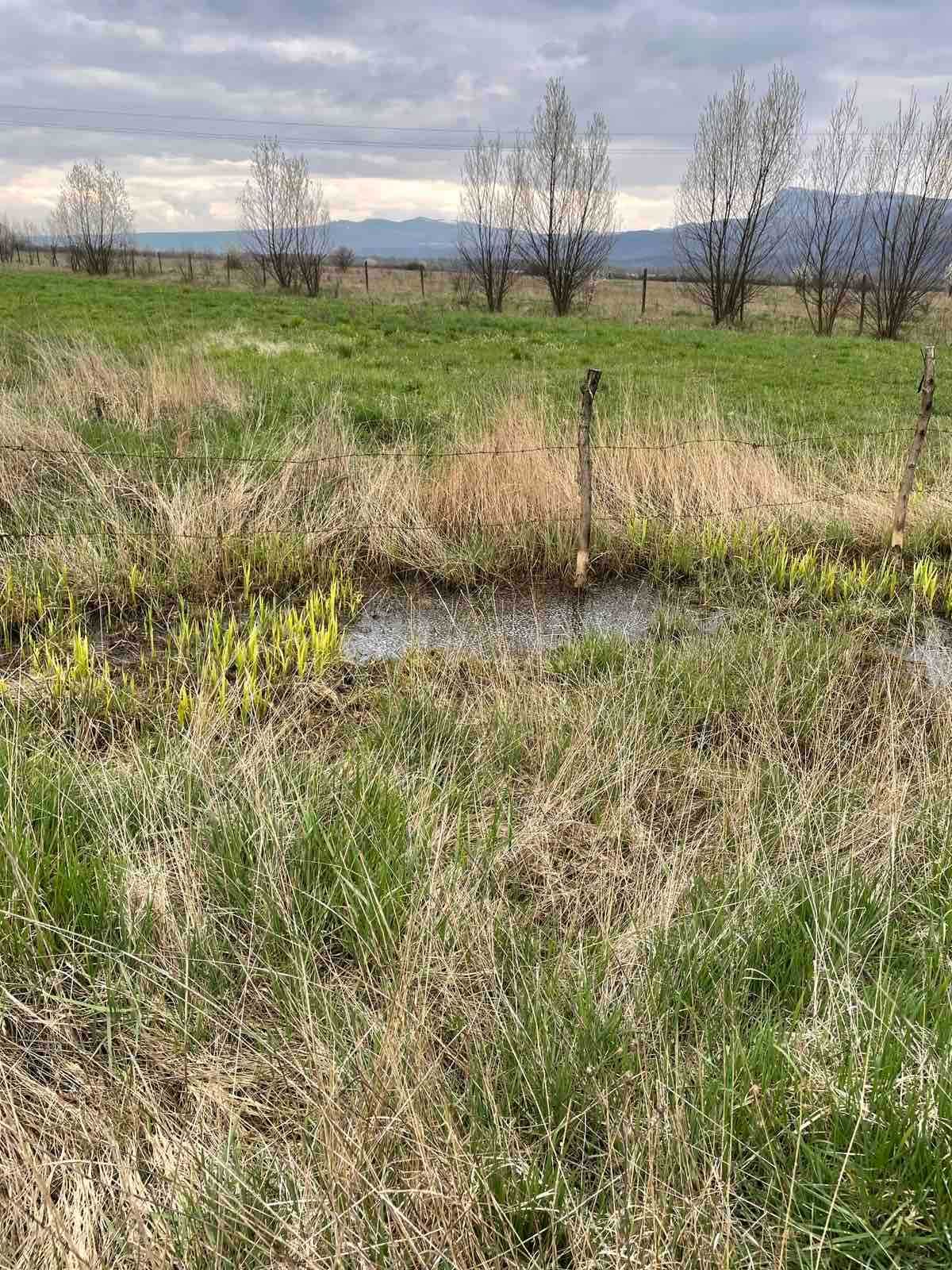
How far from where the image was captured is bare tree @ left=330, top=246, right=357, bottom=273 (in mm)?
38656

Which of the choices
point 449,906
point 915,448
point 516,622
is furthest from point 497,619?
point 449,906

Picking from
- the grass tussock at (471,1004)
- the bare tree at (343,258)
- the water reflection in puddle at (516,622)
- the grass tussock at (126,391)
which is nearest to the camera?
the grass tussock at (471,1004)

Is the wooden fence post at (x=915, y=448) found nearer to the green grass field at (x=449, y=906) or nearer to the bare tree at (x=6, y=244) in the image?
the green grass field at (x=449, y=906)

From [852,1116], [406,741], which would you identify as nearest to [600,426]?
[406,741]

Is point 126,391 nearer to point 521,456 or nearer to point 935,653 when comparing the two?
point 521,456

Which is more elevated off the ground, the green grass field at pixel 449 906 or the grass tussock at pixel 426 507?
the grass tussock at pixel 426 507

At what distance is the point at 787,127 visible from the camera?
23969mm

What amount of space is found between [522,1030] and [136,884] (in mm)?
1084

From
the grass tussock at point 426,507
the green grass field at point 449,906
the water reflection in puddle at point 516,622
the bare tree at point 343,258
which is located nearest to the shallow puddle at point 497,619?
the water reflection in puddle at point 516,622

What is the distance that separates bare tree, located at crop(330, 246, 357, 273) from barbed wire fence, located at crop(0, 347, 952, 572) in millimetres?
34814

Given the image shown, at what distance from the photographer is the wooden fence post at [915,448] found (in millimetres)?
5934

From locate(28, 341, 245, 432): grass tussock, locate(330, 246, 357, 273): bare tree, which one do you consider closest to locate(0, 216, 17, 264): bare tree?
locate(330, 246, 357, 273): bare tree

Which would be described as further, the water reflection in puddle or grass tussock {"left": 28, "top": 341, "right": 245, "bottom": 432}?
grass tussock {"left": 28, "top": 341, "right": 245, "bottom": 432}

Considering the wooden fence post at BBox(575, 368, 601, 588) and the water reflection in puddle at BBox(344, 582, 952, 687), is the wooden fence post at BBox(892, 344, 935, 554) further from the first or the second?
the wooden fence post at BBox(575, 368, 601, 588)
